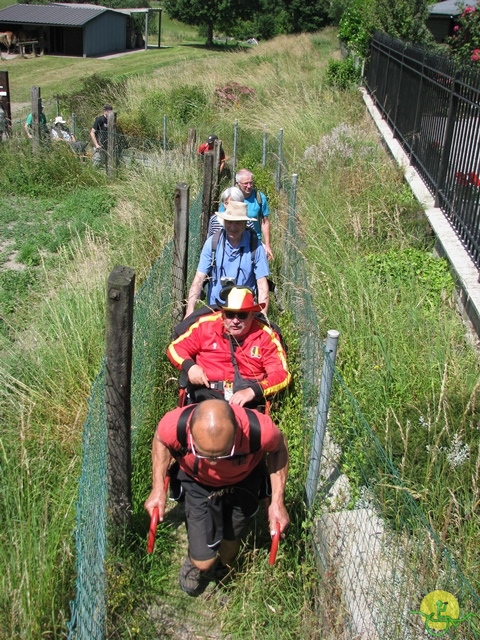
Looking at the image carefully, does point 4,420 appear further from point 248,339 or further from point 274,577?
point 274,577

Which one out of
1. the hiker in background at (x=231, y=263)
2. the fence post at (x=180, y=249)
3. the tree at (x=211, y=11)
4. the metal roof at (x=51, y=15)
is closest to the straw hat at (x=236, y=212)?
the hiker in background at (x=231, y=263)

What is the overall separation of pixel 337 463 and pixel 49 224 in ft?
24.0

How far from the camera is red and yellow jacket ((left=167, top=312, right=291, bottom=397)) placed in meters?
4.10

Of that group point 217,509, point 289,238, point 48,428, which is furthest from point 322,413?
point 289,238

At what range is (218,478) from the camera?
10.8 ft

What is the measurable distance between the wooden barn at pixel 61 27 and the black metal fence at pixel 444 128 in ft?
136

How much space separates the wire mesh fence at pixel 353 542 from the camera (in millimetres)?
2648

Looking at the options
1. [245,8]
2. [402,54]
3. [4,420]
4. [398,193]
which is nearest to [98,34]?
[245,8]

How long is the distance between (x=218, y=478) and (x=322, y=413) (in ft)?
1.97

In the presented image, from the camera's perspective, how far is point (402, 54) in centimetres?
1135

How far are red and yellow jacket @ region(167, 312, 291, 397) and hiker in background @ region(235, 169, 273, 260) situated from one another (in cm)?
224

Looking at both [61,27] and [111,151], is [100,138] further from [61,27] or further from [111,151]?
[61,27]

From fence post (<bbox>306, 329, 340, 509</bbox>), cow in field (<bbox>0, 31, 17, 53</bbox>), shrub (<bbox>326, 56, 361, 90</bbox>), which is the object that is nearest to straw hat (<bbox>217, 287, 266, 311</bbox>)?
fence post (<bbox>306, 329, 340, 509</bbox>)

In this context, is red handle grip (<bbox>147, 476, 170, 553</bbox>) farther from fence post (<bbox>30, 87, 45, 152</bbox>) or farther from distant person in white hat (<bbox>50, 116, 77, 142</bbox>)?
distant person in white hat (<bbox>50, 116, 77, 142</bbox>)
